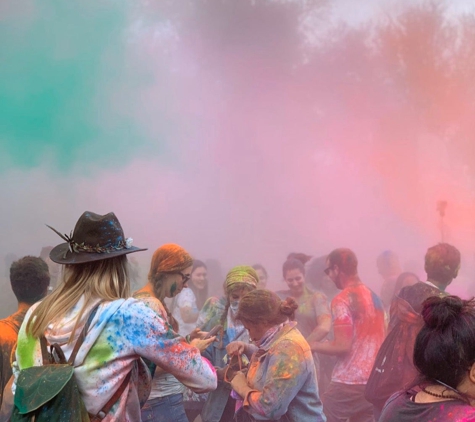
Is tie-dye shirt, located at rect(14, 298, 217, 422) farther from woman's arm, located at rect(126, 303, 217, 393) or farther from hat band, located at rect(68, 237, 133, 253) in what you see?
hat band, located at rect(68, 237, 133, 253)

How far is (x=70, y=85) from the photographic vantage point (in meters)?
8.88

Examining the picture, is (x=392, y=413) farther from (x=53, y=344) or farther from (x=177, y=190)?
(x=177, y=190)

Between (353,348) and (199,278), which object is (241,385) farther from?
(199,278)

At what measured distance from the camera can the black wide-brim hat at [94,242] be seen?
1604 millimetres

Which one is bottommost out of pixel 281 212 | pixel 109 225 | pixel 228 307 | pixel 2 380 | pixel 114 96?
pixel 2 380

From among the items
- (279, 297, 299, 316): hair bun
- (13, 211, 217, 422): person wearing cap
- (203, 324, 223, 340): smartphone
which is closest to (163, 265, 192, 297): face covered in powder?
Answer: (203, 324, 223, 340): smartphone

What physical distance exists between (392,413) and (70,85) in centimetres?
878

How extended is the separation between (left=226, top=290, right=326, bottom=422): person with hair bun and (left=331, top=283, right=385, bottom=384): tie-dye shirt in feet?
4.16

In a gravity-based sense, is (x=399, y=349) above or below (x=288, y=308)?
below

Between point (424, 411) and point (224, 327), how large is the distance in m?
1.88

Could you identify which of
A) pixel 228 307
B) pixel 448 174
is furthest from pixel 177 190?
pixel 228 307

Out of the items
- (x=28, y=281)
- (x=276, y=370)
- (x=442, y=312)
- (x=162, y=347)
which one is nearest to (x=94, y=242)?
(x=162, y=347)

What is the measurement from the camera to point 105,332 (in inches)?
57.6

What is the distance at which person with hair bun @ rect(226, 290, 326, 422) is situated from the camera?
2068mm
